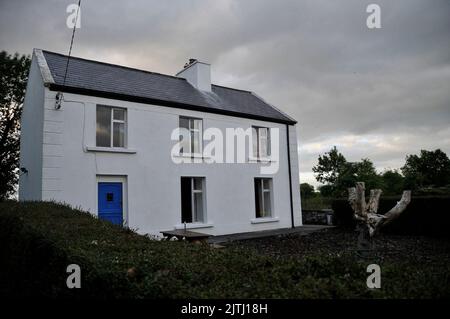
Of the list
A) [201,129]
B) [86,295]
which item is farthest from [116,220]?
[86,295]

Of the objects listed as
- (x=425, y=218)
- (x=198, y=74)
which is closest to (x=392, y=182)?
(x=425, y=218)

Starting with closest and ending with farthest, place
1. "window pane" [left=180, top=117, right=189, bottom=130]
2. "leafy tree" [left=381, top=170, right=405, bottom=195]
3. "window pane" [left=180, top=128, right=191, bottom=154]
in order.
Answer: "window pane" [left=180, top=128, right=191, bottom=154] < "window pane" [left=180, top=117, right=189, bottom=130] < "leafy tree" [left=381, top=170, right=405, bottom=195]

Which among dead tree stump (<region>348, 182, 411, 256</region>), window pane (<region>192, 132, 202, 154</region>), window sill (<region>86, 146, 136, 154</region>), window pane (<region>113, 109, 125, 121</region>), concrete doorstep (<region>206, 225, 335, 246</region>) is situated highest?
window pane (<region>113, 109, 125, 121</region>)

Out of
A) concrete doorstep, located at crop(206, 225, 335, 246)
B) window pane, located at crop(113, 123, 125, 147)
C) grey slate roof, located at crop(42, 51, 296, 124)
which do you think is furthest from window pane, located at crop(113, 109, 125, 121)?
concrete doorstep, located at crop(206, 225, 335, 246)

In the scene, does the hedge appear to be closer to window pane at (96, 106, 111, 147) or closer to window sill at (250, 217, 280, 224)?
window sill at (250, 217, 280, 224)

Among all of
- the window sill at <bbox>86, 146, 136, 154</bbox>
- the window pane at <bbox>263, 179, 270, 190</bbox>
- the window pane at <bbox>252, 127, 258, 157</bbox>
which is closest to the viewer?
the window sill at <bbox>86, 146, 136, 154</bbox>

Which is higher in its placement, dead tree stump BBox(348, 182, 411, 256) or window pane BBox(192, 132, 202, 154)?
window pane BBox(192, 132, 202, 154)

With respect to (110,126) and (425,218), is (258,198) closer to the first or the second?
(425,218)

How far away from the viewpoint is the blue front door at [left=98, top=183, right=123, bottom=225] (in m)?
12.5

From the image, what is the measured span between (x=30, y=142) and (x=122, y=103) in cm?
423

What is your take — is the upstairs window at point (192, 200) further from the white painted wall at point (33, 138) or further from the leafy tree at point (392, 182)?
the leafy tree at point (392, 182)

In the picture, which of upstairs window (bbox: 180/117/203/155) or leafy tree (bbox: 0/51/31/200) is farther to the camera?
leafy tree (bbox: 0/51/31/200)

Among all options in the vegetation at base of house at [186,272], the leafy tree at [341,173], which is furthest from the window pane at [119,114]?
the leafy tree at [341,173]

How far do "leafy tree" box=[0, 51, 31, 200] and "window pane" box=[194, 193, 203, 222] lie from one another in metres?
20.2
